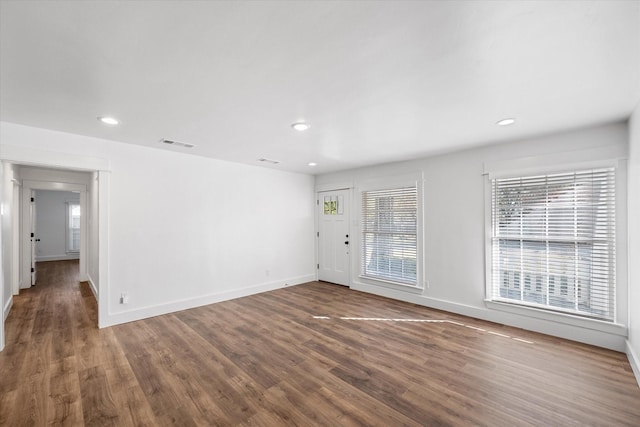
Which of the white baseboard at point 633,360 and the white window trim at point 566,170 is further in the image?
the white window trim at point 566,170

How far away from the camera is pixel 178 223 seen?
167 inches

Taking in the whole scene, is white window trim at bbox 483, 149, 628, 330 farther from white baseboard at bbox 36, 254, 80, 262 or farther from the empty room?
white baseboard at bbox 36, 254, 80, 262

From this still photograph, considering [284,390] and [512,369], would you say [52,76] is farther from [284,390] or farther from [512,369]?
[512,369]

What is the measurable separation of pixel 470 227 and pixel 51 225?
12490 millimetres

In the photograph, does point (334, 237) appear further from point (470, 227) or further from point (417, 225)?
point (470, 227)

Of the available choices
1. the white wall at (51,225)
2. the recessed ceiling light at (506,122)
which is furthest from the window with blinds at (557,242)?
the white wall at (51,225)

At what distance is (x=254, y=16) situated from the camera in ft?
4.46

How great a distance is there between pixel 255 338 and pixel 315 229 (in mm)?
3369

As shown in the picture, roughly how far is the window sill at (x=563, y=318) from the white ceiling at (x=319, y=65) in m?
2.15

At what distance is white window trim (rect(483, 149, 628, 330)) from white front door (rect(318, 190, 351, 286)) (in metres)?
2.61

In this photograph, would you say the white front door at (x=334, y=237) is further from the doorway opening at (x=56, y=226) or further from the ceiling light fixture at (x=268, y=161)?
the doorway opening at (x=56, y=226)

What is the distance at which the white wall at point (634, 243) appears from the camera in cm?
239

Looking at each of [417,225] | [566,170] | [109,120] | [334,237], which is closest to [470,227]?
[417,225]

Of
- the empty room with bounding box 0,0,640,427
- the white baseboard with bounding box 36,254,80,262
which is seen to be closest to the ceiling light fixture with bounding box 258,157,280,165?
the empty room with bounding box 0,0,640,427
